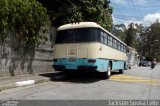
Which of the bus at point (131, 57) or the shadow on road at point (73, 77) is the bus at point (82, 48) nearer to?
the shadow on road at point (73, 77)

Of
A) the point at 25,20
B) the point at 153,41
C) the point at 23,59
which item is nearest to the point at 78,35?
the point at 25,20

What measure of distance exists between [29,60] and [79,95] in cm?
737

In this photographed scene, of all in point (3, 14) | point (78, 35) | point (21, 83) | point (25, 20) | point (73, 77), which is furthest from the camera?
point (73, 77)

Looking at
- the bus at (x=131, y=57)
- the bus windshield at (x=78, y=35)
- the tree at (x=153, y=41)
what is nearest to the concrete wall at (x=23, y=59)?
the bus windshield at (x=78, y=35)

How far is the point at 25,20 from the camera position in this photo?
16.8 metres

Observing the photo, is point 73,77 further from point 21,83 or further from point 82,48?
point 21,83

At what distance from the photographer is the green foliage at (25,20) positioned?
15.5 meters

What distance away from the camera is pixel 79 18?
21.9 meters

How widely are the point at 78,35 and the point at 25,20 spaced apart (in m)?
2.94

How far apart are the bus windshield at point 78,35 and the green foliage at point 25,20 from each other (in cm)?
120

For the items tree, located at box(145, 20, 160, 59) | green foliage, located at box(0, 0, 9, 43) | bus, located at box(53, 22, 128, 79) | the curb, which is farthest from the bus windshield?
tree, located at box(145, 20, 160, 59)

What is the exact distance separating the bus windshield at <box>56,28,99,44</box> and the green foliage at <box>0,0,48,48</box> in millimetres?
1202

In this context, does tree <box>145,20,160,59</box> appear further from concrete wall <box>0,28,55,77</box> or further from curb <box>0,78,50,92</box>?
curb <box>0,78,50,92</box>

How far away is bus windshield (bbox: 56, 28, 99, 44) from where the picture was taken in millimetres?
17250
